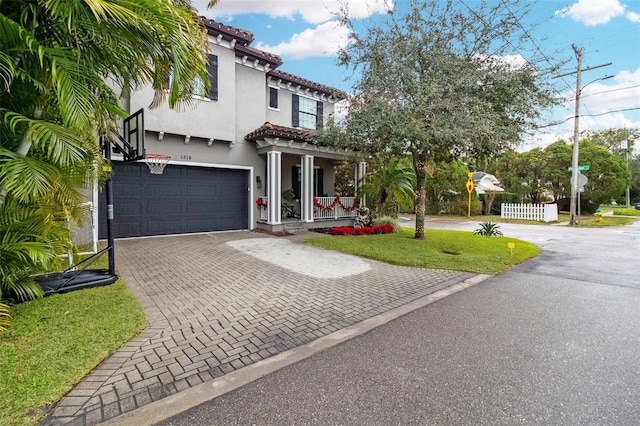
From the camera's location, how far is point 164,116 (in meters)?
9.92

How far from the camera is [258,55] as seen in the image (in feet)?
38.3

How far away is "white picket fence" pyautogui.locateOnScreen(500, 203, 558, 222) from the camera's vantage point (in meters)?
19.2

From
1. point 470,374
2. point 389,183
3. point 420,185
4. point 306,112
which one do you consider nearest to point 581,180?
point 389,183

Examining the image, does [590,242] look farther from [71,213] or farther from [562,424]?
[71,213]

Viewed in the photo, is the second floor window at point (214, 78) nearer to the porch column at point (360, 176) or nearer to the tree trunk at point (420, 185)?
the porch column at point (360, 176)

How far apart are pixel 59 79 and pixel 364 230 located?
10.3m

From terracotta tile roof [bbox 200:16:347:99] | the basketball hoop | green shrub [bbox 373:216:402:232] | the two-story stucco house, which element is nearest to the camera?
the basketball hoop

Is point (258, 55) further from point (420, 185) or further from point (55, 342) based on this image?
point (55, 342)

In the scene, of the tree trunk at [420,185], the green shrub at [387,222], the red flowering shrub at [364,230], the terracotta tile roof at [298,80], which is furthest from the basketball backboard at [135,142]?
the green shrub at [387,222]

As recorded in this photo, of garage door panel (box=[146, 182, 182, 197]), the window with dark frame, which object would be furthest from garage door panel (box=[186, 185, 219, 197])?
the window with dark frame

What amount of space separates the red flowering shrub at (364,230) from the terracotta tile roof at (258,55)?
23.1ft

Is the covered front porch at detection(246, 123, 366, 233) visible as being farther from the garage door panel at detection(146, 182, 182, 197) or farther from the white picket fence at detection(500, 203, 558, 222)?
the white picket fence at detection(500, 203, 558, 222)

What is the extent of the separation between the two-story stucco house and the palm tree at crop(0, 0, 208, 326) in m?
6.19

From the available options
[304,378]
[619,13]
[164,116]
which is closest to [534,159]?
[619,13]
